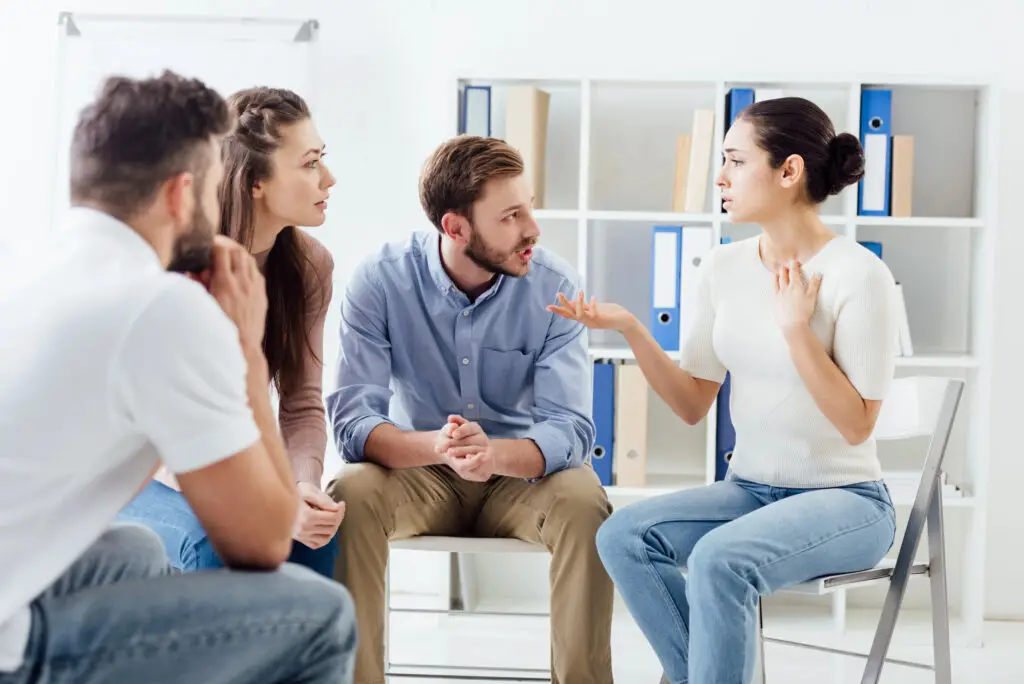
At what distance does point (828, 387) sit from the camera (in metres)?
1.85

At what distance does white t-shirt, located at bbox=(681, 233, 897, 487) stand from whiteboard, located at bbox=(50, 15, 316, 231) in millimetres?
1634

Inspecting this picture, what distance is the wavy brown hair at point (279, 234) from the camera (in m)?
2.00

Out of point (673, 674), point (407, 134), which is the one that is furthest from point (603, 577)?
point (407, 134)

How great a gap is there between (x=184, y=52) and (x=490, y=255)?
1.45 m

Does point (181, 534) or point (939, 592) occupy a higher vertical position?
point (181, 534)

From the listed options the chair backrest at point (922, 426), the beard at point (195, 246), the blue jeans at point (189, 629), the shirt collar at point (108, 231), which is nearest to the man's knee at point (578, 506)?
the chair backrest at point (922, 426)

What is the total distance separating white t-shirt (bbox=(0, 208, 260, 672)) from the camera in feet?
3.42

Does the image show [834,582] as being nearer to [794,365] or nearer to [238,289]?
[794,365]

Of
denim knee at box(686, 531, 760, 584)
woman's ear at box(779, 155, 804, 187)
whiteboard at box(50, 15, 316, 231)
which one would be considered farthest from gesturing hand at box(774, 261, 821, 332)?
whiteboard at box(50, 15, 316, 231)

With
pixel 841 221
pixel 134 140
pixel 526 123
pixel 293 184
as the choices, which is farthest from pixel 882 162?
pixel 134 140

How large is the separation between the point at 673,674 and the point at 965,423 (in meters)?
1.62

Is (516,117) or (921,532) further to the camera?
(516,117)

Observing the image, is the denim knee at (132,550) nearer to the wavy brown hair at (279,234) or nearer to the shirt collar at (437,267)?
the wavy brown hair at (279,234)

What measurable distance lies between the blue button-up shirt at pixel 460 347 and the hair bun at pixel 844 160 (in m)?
0.57
